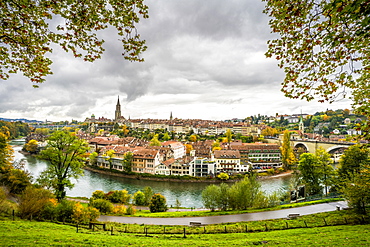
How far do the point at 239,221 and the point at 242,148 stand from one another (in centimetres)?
3218

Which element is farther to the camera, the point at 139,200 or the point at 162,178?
the point at 162,178

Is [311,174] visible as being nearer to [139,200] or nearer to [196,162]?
[196,162]

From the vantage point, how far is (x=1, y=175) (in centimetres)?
1617

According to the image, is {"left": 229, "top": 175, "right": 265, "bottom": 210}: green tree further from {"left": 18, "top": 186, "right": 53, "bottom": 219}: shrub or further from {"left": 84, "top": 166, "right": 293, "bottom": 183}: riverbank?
{"left": 84, "top": 166, "right": 293, "bottom": 183}: riverbank

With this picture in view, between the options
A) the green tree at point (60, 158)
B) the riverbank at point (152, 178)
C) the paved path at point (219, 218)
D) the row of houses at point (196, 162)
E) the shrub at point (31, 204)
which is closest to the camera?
the shrub at point (31, 204)

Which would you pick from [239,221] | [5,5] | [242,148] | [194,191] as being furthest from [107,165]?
[5,5]

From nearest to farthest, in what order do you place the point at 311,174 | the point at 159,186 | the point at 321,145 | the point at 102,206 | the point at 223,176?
1. the point at 102,206
2. the point at 311,174
3. the point at 159,186
4. the point at 223,176
5. the point at 321,145

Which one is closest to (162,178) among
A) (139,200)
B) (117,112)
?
(139,200)

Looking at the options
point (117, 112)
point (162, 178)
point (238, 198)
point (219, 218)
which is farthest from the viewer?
point (117, 112)

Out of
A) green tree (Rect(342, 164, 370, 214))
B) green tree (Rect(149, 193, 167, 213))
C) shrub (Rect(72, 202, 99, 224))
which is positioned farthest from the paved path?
green tree (Rect(149, 193, 167, 213))

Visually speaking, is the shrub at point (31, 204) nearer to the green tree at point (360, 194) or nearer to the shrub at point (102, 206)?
the shrub at point (102, 206)

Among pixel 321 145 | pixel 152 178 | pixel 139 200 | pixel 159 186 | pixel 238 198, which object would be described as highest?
pixel 321 145

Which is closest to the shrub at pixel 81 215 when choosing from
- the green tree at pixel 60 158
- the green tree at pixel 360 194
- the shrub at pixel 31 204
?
the shrub at pixel 31 204

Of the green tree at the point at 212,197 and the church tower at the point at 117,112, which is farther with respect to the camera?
the church tower at the point at 117,112
